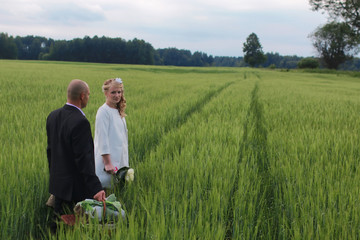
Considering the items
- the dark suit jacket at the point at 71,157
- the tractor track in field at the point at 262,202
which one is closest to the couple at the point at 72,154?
the dark suit jacket at the point at 71,157

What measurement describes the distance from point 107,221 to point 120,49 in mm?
78167

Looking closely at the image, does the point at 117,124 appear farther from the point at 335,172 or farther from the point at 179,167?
the point at 335,172

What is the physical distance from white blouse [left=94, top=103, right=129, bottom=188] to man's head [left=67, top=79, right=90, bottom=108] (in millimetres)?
407

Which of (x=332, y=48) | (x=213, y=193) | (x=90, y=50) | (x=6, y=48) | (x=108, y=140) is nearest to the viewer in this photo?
(x=213, y=193)

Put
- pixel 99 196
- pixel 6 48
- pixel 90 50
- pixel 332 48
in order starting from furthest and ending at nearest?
pixel 90 50, pixel 6 48, pixel 332 48, pixel 99 196

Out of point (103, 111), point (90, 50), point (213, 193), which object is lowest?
point (213, 193)

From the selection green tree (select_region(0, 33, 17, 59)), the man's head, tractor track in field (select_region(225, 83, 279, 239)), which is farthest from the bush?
green tree (select_region(0, 33, 17, 59))

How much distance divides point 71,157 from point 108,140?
0.46 metres

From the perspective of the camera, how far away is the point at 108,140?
1915 mm

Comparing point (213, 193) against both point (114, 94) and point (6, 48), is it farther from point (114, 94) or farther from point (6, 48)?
point (6, 48)

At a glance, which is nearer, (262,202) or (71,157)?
(71,157)

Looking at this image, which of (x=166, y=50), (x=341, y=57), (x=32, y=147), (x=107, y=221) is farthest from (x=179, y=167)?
(x=166, y=50)

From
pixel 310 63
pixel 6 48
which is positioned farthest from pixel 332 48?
pixel 6 48

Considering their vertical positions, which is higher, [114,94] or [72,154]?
[114,94]
